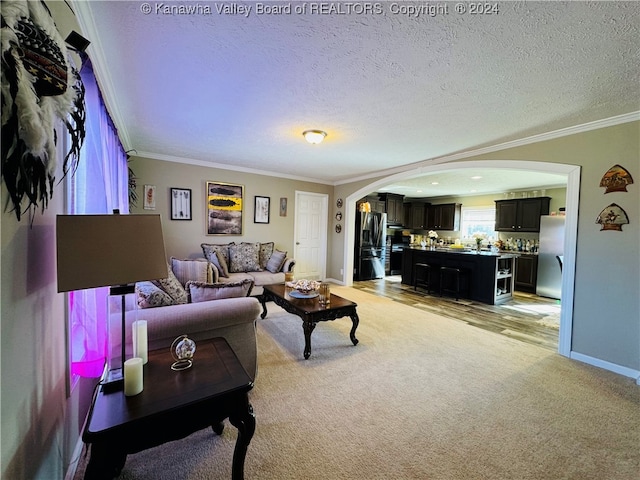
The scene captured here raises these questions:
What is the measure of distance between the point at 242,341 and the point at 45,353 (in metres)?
1.17

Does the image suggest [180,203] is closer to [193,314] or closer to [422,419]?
[193,314]

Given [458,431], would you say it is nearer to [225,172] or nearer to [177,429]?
[177,429]

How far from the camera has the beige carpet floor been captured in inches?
60.0

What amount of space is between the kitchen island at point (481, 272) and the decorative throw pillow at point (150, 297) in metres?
5.07

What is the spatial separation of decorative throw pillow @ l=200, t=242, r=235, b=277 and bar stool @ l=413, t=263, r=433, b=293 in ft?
13.2

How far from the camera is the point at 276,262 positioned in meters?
4.94

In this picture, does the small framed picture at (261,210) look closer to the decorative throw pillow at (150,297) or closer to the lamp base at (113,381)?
the decorative throw pillow at (150,297)

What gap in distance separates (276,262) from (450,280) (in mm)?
3432

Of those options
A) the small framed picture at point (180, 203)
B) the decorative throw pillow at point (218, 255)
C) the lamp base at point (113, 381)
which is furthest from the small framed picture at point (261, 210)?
the lamp base at point (113, 381)

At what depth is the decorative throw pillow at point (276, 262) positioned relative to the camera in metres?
4.91

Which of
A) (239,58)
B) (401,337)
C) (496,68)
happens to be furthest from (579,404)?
(239,58)

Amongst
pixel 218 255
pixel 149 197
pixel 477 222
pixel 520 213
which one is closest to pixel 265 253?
pixel 218 255

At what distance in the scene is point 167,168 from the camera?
4723 millimetres

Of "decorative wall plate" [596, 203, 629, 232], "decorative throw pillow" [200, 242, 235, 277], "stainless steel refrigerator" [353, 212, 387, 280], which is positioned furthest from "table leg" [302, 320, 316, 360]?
"stainless steel refrigerator" [353, 212, 387, 280]
